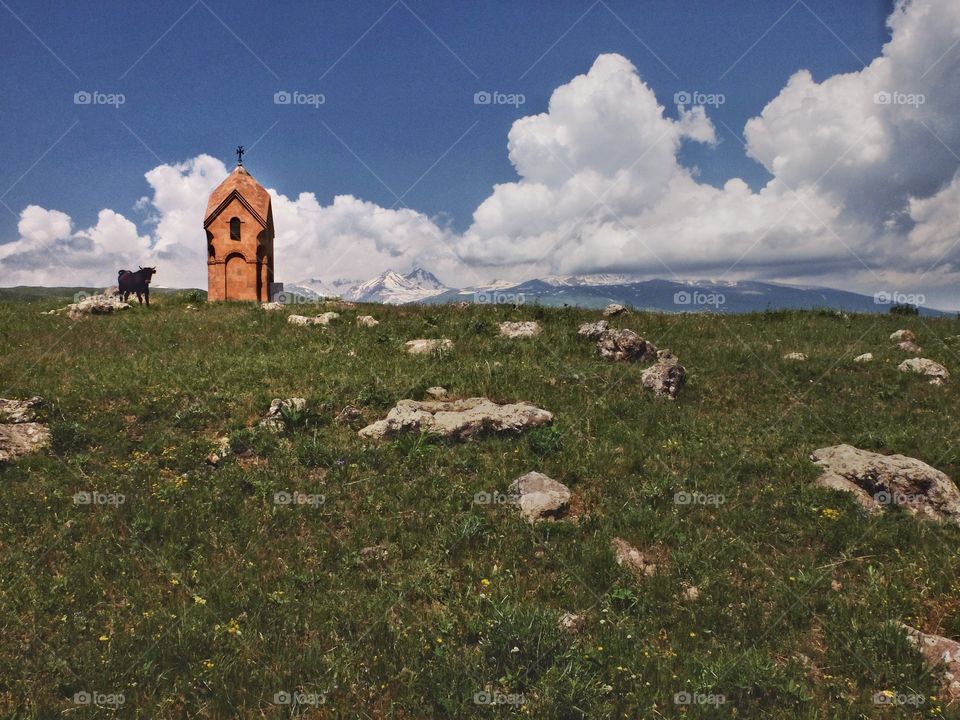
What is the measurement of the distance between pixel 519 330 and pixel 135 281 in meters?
20.5

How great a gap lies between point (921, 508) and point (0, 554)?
13419 mm

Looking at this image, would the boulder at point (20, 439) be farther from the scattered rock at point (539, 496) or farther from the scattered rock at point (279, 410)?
the scattered rock at point (539, 496)

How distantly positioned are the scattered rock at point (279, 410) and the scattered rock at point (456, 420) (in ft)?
5.53

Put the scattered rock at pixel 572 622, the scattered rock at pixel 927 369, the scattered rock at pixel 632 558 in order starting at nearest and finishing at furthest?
the scattered rock at pixel 572 622
the scattered rock at pixel 632 558
the scattered rock at pixel 927 369

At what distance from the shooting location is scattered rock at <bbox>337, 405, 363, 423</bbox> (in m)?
11.3

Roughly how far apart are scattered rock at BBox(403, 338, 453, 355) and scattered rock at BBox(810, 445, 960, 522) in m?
10.6

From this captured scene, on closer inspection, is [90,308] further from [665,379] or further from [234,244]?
[665,379]

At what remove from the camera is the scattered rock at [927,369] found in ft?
45.8

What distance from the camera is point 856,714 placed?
479 cm

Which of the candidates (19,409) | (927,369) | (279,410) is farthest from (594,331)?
(19,409)

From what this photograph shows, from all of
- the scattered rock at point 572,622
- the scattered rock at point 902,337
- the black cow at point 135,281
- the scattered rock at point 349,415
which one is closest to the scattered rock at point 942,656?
the scattered rock at point 572,622

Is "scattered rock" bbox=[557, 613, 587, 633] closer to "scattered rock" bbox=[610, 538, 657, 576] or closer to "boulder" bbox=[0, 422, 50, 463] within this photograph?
"scattered rock" bbox=[610, 538, 657, 576]

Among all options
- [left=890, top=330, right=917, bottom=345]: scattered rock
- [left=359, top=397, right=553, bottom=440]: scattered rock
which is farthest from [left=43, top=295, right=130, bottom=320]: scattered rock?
[left=890, top=330, right=917, bottom=345]: scattered rock

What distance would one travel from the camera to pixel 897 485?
8281 mm
